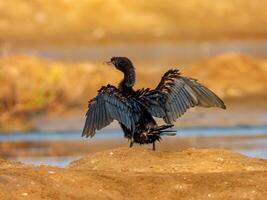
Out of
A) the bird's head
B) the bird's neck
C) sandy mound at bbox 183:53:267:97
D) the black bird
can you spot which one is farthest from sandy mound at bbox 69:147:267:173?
sandy mound at bbox 183:53:267:97

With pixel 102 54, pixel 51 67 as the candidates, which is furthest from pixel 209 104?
pixel 102 54

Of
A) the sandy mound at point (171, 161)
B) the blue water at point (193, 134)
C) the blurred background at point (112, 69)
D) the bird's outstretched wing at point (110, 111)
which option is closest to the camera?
the sandy mound at point (171, 161)

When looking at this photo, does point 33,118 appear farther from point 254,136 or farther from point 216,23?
point 216,23

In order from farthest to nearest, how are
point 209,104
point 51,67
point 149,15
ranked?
point 149,15 < point 51,67 < point 209,104

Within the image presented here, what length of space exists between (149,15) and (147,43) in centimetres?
232

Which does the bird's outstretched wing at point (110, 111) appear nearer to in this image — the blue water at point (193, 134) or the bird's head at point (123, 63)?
the bird's head at point (123, 63)

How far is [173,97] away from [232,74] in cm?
1441

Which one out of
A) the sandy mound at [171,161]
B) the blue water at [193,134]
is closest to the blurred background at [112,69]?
the blue water at [193,134]

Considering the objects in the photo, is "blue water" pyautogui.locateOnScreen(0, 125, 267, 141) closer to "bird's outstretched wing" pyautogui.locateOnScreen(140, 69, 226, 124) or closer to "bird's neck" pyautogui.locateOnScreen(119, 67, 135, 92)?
"bird's outstretched wing" pyautogui.locateOnScreen(140, 69, 226, 124)

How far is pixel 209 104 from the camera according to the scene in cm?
1135

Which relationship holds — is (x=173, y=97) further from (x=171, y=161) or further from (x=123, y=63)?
(x=171, y=161)

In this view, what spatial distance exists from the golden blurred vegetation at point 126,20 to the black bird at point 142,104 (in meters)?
23.7

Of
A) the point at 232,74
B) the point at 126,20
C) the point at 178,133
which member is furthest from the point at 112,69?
the point at 126,20

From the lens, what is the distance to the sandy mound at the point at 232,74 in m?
24.4
